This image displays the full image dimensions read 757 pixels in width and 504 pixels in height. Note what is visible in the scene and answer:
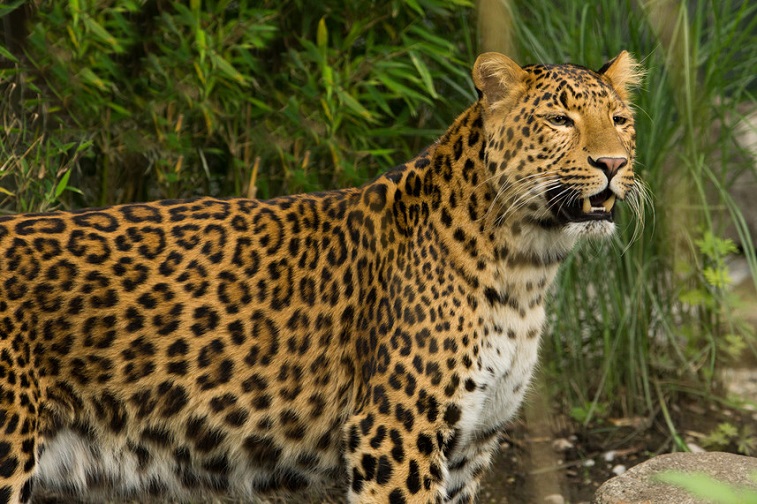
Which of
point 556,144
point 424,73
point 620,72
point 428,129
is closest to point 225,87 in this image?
point 424,73

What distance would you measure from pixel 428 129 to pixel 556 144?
11.3 ft

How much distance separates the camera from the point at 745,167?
303 inches

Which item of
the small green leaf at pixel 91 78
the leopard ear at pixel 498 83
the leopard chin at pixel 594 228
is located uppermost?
the small green leaf at pixel 91 78

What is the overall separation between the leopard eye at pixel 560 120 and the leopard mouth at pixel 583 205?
31 centimetres

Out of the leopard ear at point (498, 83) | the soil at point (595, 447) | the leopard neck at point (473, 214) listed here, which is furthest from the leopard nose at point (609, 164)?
the soil at point (595, 447)

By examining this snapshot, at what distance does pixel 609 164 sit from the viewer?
175 inches

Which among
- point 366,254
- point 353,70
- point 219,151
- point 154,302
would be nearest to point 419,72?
point 353,70

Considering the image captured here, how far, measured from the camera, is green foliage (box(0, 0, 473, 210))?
21.8 feet

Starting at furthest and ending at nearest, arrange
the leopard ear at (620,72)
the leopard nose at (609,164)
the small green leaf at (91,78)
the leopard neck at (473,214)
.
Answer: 1. the small green leaf at (91,78)
2. the leopard ear at (620,72)
3. the leopard neck at (473,214)
4. the leopard nose at (609,164)

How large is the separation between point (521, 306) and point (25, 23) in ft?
13.1

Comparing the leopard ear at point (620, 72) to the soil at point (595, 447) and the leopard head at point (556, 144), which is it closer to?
the leopard head at point (556, 144)

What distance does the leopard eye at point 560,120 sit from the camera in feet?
15.3

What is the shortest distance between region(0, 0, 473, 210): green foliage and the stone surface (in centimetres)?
265

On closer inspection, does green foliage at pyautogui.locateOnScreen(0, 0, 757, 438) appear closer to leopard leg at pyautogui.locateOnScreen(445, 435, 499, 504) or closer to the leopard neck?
the leopard neck
